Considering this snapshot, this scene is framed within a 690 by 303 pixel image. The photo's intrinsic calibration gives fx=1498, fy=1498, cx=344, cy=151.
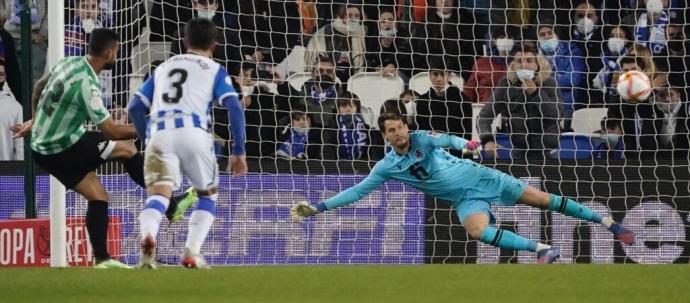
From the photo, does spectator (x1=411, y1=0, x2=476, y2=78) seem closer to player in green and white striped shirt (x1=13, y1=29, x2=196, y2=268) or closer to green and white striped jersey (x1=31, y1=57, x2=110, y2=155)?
player in green and white striped shirt (x1=13, y1=29, x2=196, y2=268)

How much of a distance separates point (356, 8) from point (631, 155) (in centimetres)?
330

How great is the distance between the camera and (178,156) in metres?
9.52

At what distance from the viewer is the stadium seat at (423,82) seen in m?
16.0

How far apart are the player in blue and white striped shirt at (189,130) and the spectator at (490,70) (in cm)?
667

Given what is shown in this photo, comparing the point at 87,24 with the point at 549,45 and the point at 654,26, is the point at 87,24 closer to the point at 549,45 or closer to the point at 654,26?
the point at 549,45

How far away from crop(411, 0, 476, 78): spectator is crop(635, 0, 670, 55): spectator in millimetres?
1803

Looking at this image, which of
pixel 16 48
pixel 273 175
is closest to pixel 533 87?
pixel 273 175

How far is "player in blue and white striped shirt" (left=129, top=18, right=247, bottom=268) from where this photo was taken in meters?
9.46

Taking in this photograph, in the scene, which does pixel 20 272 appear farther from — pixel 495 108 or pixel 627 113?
pixel 627 113

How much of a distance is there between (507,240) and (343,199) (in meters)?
1.45

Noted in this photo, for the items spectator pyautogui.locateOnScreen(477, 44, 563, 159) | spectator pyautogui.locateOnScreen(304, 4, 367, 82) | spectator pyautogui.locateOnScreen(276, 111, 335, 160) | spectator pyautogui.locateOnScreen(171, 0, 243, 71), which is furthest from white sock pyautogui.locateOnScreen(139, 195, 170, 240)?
spectator pyautogui.locateOnScreen(304, 4, 367, 82)

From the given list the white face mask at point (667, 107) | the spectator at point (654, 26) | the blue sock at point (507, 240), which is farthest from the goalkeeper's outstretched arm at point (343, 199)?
the spectator at point (654, 26)

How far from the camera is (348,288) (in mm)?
8602

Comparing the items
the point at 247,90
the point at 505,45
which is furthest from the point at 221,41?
the point at 505,45
